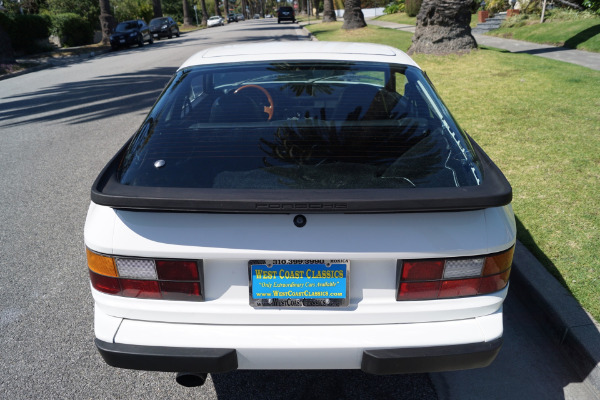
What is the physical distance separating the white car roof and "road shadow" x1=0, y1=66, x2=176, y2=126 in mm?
6550

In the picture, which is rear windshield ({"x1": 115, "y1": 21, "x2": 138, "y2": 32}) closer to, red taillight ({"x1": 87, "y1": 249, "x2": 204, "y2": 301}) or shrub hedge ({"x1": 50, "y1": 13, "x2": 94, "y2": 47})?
shrub hedge ({"x1": 50, "y1": 13, "x2": 94, "y2": 47})

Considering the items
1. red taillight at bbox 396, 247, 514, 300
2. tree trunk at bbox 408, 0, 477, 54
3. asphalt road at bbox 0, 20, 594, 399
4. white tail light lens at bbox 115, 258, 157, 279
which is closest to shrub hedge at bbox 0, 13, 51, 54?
tree trunk at bbox 408, 0, 477, 54

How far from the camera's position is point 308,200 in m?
1.75

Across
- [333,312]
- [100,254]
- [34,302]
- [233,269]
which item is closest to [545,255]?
[333,312]

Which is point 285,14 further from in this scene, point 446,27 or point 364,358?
point 364,358

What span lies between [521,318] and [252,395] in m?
1.77

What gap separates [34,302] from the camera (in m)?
3.24

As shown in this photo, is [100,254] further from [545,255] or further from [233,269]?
[545,255]

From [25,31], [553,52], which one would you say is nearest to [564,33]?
[553,52]

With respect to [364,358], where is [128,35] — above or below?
below

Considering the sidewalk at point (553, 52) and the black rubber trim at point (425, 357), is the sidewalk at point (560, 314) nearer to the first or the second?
the black rubber trim at point (425, 357)

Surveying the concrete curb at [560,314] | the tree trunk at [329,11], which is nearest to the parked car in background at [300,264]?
the concrete curb at [560,314]

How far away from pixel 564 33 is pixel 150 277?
1675 centimetres

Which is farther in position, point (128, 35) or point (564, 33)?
point (128, 35)
